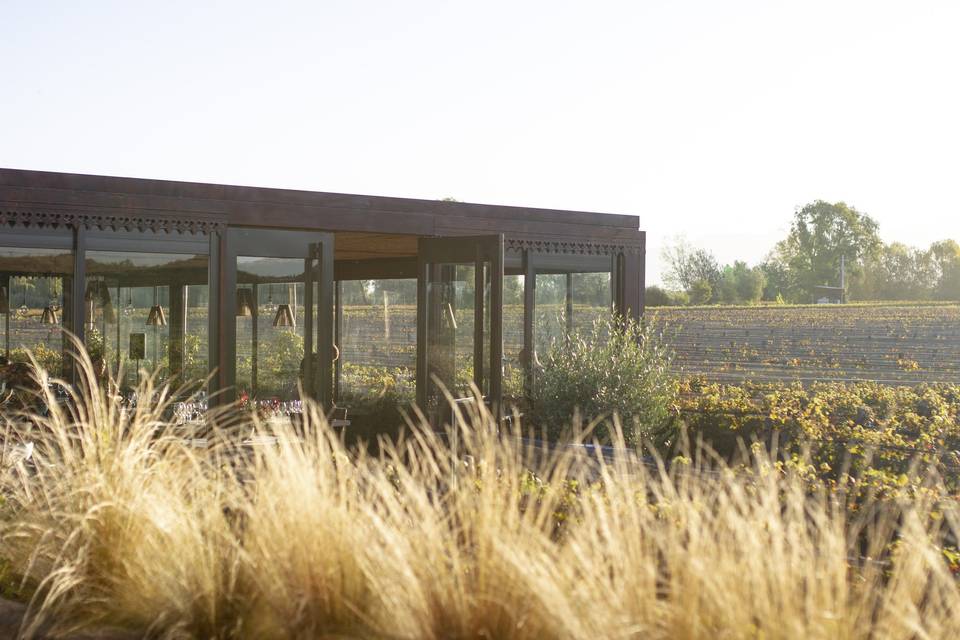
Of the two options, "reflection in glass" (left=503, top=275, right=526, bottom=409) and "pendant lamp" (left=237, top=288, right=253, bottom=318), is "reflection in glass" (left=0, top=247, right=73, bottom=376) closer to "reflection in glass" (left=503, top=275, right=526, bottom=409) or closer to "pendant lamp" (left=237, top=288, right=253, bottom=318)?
"pendant lamp" (left=237, top=288, right=253, bottom=318)

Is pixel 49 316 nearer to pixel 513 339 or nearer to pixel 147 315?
pixel 147 315

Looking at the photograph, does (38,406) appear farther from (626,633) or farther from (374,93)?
(626,633)

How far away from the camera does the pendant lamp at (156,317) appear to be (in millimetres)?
8898

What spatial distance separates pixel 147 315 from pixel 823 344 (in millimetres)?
16636

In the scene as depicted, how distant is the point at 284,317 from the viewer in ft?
32.9

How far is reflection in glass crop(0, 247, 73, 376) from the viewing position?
27.1ft

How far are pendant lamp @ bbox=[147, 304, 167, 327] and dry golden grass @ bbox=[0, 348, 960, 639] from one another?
434cm

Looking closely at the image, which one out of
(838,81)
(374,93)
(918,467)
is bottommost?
(918,467)

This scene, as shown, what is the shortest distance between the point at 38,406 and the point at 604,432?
4331mm

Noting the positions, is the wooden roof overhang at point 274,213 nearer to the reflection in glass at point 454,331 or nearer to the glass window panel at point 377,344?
the reflection in glass at point 454,331

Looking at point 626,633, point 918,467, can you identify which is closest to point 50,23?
point 918,467

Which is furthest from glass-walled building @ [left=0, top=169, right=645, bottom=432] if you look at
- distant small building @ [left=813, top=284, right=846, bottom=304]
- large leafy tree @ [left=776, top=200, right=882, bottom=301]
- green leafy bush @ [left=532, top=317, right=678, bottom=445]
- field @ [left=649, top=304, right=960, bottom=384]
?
large leafy tree @ [left=776, top=200, right=882, bottom=301]

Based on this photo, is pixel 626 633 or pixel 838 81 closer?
pixel 626 633

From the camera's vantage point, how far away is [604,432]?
31.4 feet
